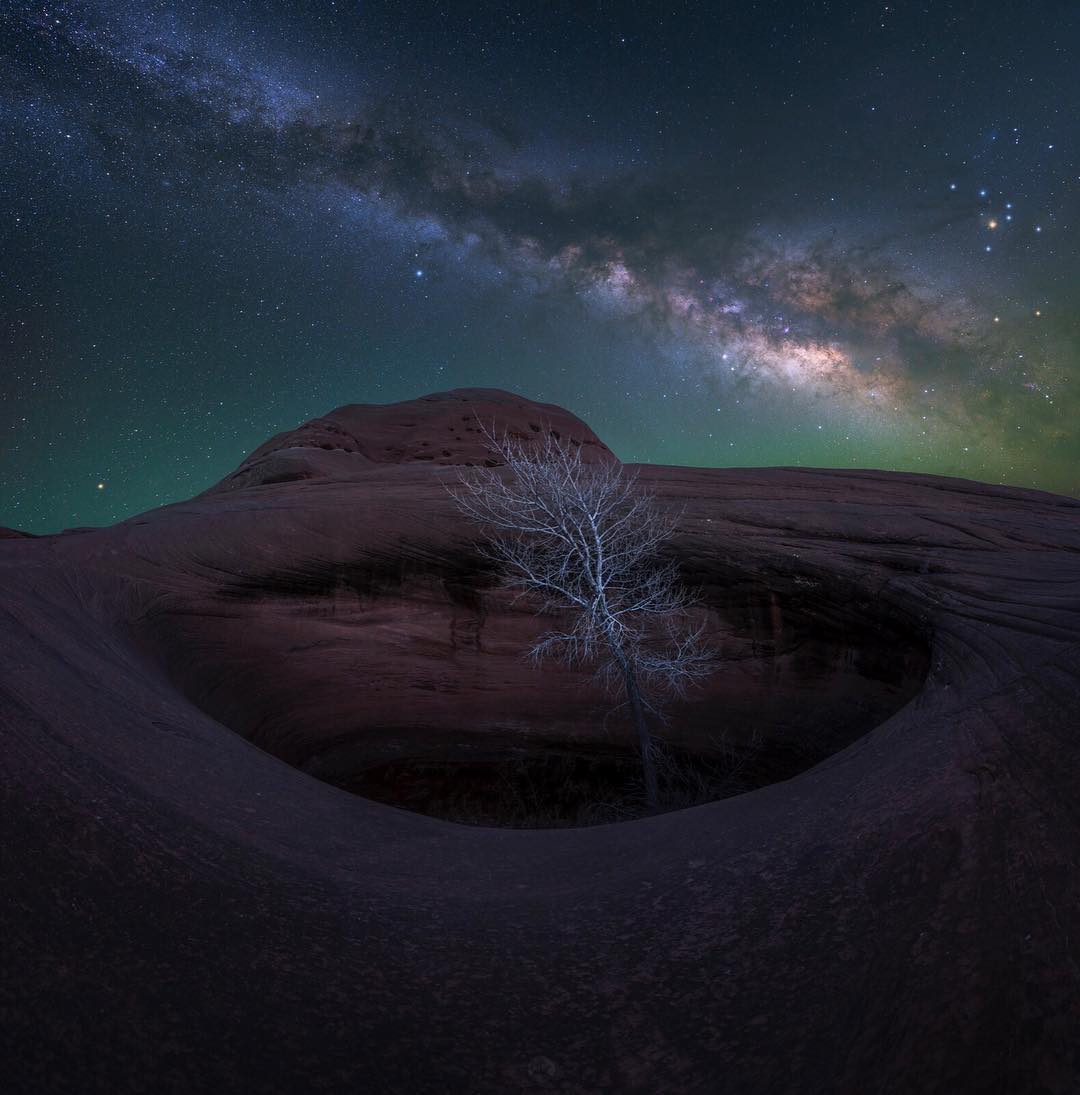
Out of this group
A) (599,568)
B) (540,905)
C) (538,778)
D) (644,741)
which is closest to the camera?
(540,905)

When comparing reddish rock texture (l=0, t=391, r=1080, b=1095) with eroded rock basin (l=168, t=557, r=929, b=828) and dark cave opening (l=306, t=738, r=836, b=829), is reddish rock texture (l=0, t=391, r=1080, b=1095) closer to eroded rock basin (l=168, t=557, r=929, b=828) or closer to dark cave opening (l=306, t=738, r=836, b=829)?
eroded rock basin (l=168, t=557, r=929, b=828)

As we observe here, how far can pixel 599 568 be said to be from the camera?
894 centimetres

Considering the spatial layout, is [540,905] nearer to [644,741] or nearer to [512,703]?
[644,741]

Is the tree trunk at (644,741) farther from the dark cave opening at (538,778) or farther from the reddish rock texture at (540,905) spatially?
the reddish rock texture at (540,905)

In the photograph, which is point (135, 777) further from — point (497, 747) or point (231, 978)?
point (497, 747)

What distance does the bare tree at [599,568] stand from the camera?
9.30m

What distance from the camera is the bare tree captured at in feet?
30.5

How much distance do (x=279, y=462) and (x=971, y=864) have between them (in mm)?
15948

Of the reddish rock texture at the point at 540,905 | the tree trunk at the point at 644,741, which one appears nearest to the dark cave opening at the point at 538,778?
the tree trunk at the point at 644,741

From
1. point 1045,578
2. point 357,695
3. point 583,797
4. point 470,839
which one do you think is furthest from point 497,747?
point 1045,578

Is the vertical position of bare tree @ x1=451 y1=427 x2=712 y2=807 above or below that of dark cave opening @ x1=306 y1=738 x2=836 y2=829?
above

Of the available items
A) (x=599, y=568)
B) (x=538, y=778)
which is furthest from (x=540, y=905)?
(x=538, y=778)

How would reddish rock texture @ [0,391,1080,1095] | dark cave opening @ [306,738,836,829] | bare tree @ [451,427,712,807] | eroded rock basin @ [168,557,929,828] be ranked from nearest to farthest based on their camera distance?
reddish rock texture @ [0,391,1080,1095] → bare tree @ [451,427,712,807] → eroded rock basin @ [168,557,929,828] → dark cave opening @ [306,738,836,829]

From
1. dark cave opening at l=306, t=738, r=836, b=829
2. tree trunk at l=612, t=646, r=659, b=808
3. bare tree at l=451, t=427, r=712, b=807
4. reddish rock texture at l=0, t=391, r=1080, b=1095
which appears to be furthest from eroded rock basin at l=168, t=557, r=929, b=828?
reddish rock texture at l=0, t=391, r=1080, b=1095
